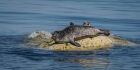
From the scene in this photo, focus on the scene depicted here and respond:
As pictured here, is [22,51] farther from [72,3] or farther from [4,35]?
[72,3]

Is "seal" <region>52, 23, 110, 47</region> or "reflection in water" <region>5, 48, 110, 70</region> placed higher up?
"seal" <region>52, 23, 110, 47</region>

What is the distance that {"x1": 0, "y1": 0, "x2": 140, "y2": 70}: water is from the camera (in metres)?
13.3

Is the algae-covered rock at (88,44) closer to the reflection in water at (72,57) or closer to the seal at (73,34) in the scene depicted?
the seal at (73,34)

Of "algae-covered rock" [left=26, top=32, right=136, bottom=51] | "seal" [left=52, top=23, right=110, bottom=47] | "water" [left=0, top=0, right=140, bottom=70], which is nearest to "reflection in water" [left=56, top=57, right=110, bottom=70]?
"water" [left=0, top=0, right=140, bottom=70]

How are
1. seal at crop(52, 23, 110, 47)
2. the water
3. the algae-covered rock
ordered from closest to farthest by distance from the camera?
the water < the algae-covered rock < seal at crop(52, 23, 110, 47)

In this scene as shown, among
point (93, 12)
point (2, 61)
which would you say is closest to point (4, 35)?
point (2, 61)

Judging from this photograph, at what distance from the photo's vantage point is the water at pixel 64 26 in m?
13.3

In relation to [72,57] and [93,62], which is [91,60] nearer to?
[93,62]

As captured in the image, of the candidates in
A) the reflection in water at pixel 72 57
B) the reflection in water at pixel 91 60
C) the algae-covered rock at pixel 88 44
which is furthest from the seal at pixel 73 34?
the reflection in water at pixel 91 60

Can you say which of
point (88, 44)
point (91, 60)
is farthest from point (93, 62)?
point (88, 44)

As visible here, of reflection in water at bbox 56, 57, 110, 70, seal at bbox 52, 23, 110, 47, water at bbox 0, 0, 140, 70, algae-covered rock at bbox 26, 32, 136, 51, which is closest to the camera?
reflection in water at bbox 56, 57, 110, 70

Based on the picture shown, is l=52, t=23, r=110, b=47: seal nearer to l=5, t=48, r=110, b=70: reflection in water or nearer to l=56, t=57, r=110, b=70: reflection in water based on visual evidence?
l=5, t=48, r=110, b=70: reflection in water

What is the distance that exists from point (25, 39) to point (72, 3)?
16280mm

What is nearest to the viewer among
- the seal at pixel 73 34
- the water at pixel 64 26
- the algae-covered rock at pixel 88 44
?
the water at pixel 64 26
